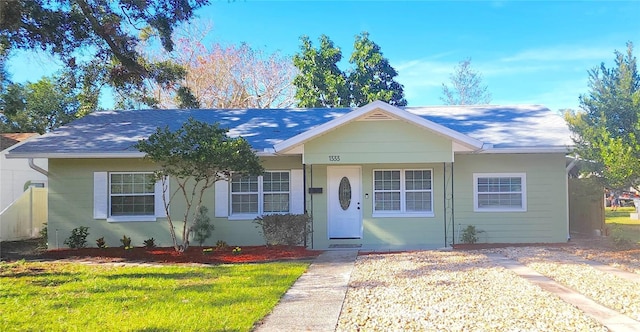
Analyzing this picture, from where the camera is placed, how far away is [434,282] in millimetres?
7895

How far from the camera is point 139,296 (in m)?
7.12

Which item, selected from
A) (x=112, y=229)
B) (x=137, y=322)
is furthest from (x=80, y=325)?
(x=112, y=229)

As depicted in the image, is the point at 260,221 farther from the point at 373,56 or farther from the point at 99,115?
the point at 373,56

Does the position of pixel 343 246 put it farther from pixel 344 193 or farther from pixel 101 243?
pixel 101 243

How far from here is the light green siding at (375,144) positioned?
12172 mm

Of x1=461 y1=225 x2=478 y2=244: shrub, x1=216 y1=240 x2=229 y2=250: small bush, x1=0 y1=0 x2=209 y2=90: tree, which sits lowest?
x1=216 y1=240 x2=229 y2=250: small bush

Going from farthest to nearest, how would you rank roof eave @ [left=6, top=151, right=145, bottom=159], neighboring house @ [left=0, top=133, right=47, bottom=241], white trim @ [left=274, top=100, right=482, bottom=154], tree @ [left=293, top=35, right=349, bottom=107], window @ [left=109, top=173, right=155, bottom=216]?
tree @ [left=293, top=35, right=349, bottom=107] < neighboring house @ [left=0, top=133, right=47, bottom=241] < window @ [left=109, top=173, right=155, bottom=216] < roof eave @ [left=6, top=151, right=145, bottom=159] < white trim @ [left=274, top=100, right=482, bottom=154]

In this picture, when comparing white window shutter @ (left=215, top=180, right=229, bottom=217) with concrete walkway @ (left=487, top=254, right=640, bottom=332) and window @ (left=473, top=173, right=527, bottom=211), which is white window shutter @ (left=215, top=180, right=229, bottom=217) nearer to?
window @ (left=473, top=173, right=527, bottom=211)

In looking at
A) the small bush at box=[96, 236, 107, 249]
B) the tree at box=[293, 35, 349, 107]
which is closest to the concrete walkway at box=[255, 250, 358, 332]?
the small bush at box=[96, 236, 107, 249]

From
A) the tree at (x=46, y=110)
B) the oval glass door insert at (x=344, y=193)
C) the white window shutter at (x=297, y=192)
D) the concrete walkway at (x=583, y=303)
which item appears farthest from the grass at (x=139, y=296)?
the tree at (x=46, y=110)

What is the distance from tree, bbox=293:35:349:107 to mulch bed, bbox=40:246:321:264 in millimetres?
15873

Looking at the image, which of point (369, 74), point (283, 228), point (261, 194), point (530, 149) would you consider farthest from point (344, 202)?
point (369, 74)

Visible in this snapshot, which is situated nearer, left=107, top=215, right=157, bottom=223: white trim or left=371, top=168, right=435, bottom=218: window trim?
left=371, top=168, right=435, bottom=218: window trim

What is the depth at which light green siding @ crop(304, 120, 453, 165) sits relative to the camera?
479 inches
